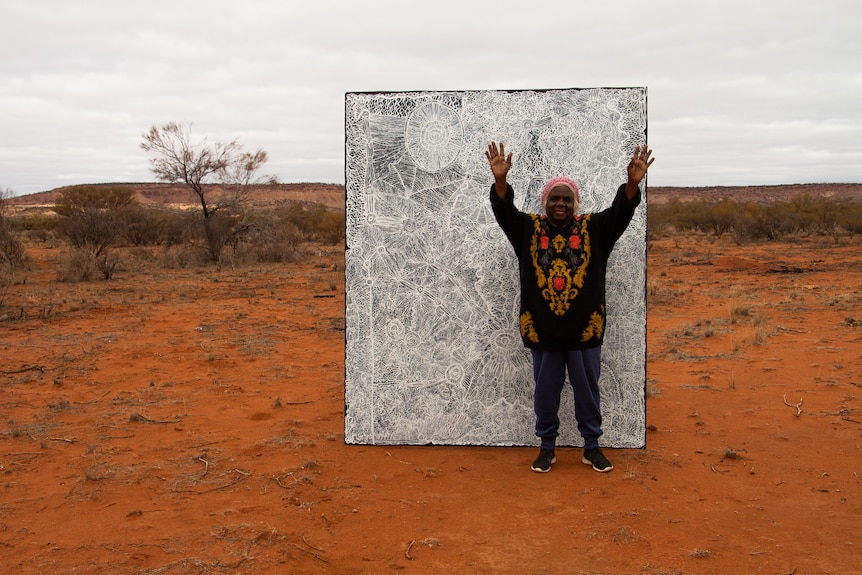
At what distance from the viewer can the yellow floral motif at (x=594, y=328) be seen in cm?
421

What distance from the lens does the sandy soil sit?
11.2 feet

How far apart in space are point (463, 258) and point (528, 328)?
716 mm

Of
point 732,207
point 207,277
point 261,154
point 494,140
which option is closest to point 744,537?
point 494,140

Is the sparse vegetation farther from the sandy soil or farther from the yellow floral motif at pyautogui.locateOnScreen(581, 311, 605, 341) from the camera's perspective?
the yellow floral motif at pyautogui.locateOnScreen(581, 311, 605, 341)

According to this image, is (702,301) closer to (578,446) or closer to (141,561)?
(578,446)

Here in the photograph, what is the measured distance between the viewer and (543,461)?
14.5 ft

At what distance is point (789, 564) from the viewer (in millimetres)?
3260

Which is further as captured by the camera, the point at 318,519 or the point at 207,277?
the point at 207,277

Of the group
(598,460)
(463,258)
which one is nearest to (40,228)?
(463,258)

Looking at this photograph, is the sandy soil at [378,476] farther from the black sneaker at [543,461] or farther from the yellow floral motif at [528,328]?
the yellow floral motif at [528,328]

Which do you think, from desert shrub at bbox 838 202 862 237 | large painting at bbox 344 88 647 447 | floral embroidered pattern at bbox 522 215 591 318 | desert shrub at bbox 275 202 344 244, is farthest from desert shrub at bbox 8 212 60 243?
desert shrub at bbox 838 202 862 237

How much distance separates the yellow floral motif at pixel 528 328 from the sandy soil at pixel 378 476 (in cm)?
86

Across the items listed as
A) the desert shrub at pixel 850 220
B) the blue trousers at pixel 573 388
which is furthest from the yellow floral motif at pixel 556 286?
the desert shrub at pixel 850 220

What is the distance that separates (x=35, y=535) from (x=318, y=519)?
4.78 feet
